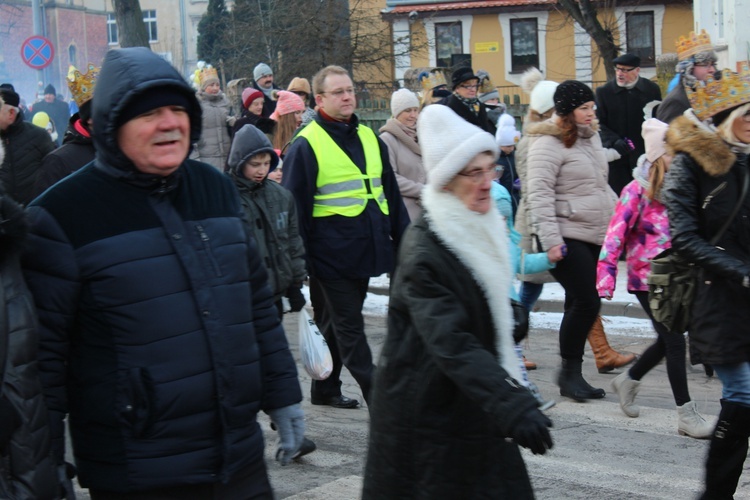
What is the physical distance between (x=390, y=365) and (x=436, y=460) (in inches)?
13.4

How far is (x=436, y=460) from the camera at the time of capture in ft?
11.5

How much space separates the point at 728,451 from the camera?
4.91 meters

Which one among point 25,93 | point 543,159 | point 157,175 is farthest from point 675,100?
point 25,93

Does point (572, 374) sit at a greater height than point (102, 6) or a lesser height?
lesser

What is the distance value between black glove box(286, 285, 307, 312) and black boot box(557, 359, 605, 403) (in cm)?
183

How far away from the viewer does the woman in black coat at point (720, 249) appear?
491 cm

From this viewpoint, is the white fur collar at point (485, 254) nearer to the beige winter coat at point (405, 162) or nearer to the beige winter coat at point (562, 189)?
the beige winter coat at point (562, 189)

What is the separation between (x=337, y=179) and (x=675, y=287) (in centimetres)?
243

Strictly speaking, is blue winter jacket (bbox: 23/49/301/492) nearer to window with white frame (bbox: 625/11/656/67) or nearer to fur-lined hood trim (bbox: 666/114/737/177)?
fur-lined hood trim (bbox: 666/114/737/177)

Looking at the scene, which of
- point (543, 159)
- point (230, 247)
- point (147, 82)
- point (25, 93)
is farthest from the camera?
point (25, 93)

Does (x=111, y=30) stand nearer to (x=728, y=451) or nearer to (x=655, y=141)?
(x=655, y=141)

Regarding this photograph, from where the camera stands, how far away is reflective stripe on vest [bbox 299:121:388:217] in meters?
7.02

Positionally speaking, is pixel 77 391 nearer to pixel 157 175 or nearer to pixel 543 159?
pixel 157 175

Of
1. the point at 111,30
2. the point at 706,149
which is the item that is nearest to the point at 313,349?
the point at 706,149
